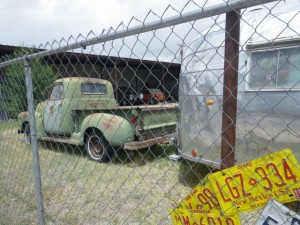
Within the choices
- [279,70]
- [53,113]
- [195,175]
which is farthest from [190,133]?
[53,113]

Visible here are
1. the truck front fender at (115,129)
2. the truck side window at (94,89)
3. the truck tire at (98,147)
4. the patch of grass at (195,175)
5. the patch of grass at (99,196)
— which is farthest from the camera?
the truck side window at (94,89)

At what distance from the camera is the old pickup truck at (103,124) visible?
17.6 ft

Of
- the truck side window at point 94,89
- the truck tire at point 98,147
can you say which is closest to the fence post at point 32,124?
the truck tire at point 98,147

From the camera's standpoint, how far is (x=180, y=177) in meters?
4.59

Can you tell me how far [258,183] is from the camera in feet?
4.41

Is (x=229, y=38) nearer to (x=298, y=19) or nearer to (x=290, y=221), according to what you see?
(x=290, y=221)

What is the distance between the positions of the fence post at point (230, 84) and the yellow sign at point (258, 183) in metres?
0.10

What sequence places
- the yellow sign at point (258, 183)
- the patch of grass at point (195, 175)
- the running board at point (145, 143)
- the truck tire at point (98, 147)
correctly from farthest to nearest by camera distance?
1. the truck tire at point (98, 147)
2. the running board at point (145, 143)
3. the patch of grass at point (195, 175)
4. the yellow sign at point (258, 183)

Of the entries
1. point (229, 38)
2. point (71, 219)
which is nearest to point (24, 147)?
point (71, 219)

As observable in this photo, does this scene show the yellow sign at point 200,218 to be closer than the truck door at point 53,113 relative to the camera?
Yes

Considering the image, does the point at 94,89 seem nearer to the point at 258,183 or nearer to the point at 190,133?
the point at 190,133

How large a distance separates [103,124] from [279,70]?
11.0ft

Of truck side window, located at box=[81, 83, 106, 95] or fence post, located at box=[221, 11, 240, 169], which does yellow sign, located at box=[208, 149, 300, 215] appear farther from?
truck side window, located at box=[81, 83, 106, 95]

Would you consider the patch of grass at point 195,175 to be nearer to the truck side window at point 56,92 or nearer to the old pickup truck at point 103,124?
the old pickup truck at point 103,124
